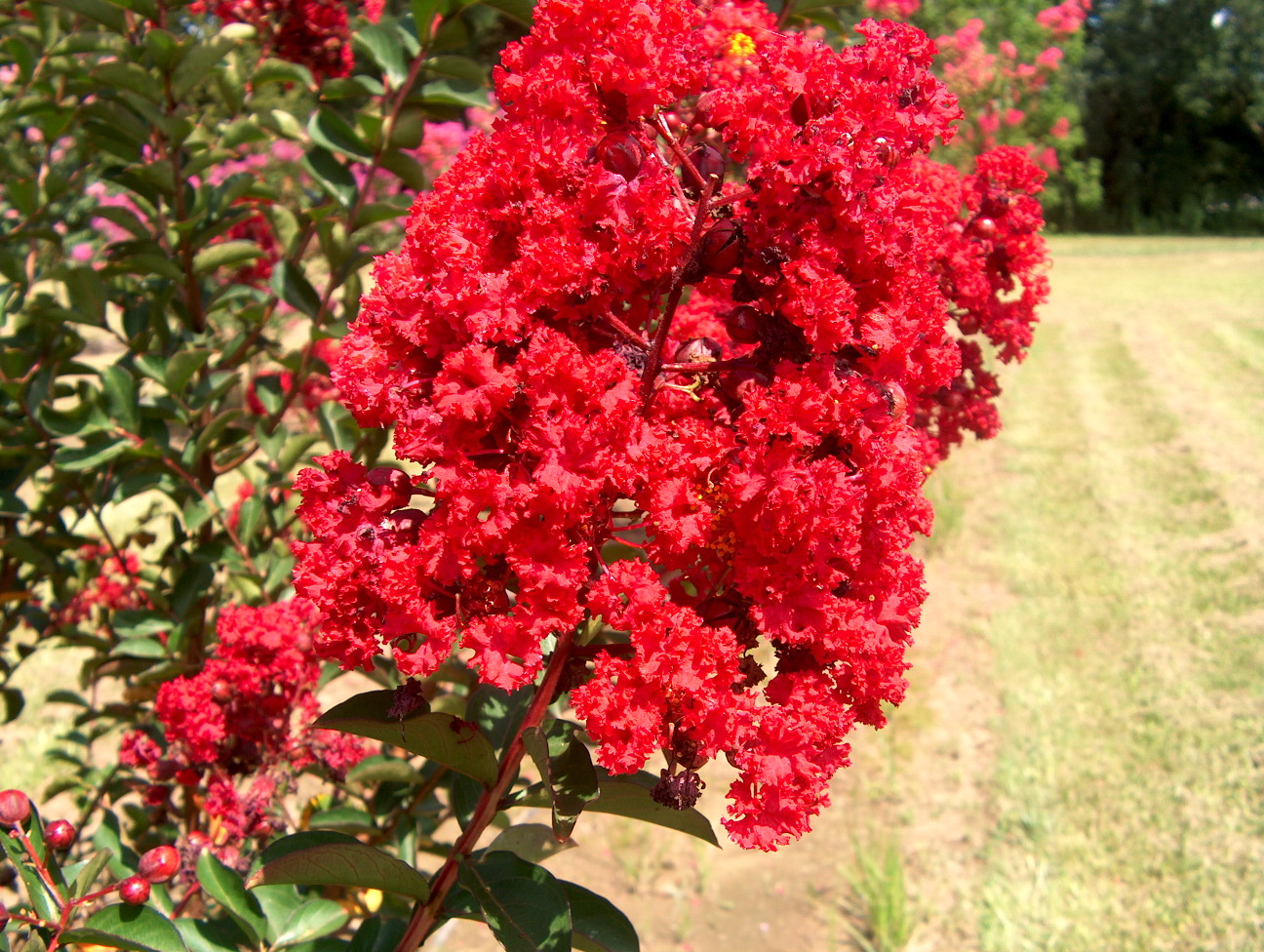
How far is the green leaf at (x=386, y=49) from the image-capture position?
152 centimetres

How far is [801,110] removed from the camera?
2.62 feet

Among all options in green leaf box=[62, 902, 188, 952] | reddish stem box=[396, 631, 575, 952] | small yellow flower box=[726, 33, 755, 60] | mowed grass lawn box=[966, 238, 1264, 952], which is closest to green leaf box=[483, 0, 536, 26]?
small yellow flower box=[726, 33, 755, 60]

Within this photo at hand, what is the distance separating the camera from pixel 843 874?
3.11 m

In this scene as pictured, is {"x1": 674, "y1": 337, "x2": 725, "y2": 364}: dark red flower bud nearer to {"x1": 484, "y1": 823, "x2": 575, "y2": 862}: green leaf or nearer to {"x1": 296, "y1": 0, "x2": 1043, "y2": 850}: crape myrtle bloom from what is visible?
{"x1": 296, "y1": 0, "x2": 1043, "y2": 850}: crape myrtle bloom

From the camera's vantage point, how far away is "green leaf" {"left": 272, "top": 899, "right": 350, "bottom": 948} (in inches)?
44.9

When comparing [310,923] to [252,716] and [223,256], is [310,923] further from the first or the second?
[223,256]

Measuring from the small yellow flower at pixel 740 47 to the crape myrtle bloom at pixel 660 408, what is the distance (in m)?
0.24

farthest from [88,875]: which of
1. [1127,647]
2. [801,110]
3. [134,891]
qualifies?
[1127,647]

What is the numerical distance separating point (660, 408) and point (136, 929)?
2.29ft

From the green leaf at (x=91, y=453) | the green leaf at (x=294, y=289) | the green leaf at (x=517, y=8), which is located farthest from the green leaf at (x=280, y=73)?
the green leaf at (x=91, y=453)

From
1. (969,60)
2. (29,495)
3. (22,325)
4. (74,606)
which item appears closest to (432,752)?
(22,325)

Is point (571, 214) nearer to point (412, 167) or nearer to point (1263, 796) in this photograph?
point (412, 167)

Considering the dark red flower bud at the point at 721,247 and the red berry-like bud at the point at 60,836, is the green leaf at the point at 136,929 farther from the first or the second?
the dark red flower bud at the point at 721,247

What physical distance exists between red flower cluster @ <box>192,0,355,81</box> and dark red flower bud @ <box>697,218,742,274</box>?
1.33 m
